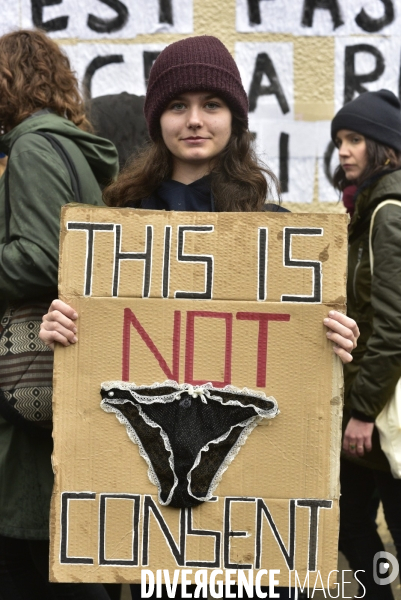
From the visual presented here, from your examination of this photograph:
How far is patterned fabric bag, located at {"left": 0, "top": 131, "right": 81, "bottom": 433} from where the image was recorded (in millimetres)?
2473

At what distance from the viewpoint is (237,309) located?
2070 millimetres

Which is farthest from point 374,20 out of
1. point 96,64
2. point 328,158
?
point 96,64

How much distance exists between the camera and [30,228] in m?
2.49

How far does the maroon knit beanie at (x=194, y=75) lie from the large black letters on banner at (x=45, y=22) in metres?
2.15

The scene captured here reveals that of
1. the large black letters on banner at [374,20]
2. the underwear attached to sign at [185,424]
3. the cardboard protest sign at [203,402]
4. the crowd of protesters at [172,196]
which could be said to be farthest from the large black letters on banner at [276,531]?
the large black letters on banner at [374,20]

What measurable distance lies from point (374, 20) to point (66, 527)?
9.87ft

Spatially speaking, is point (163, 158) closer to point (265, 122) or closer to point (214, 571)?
point (214, 571)

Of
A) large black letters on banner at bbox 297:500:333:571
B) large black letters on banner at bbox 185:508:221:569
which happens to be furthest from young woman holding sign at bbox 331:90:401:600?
large black letters on banner at bbox 185:508:221:569

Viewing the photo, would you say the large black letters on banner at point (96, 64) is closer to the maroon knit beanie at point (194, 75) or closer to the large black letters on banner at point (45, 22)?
the large black letters on banner at point (45, 22)

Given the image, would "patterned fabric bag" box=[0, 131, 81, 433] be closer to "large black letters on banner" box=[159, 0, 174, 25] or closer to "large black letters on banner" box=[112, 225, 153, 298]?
"large black letters on banner" box=[112, 225, 153, 298]

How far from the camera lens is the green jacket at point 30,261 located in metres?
2.47

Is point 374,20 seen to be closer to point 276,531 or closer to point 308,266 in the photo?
point 308,266

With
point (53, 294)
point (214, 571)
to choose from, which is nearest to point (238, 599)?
point (214, 571)

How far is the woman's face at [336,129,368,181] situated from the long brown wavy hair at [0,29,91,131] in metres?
1.05
